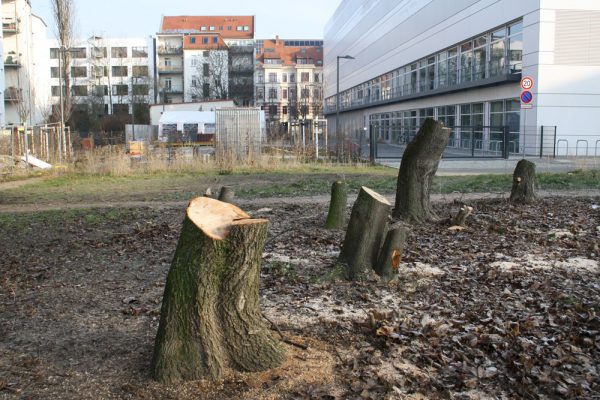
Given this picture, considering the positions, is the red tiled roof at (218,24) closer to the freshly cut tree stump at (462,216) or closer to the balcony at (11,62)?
the balcony at (11,62)

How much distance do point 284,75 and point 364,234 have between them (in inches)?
4092

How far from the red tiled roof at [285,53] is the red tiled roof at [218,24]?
4262mm

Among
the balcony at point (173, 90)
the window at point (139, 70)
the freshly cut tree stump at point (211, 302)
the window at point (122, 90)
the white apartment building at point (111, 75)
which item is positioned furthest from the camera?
the balcony at point (173, 90)

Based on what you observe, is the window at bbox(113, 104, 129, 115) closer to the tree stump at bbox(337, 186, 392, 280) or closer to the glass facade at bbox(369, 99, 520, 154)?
the glass facade at bbox(369, 99, 520, 154)

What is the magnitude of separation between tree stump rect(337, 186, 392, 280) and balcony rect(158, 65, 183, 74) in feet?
305

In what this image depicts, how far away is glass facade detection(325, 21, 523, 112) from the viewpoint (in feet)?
113

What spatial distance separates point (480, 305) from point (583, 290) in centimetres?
120

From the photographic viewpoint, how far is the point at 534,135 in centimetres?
3238

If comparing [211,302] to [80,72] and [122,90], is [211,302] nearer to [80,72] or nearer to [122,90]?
[80,72]

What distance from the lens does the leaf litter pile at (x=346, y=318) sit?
4207 mm

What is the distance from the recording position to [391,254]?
6531 millimetres

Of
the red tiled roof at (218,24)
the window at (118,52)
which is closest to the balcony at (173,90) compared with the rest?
the window at (118,52)

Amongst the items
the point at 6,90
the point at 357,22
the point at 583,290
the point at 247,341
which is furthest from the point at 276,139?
the point at 357,22

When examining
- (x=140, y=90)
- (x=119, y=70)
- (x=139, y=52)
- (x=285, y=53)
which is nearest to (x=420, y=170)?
(x=140, y=90)
